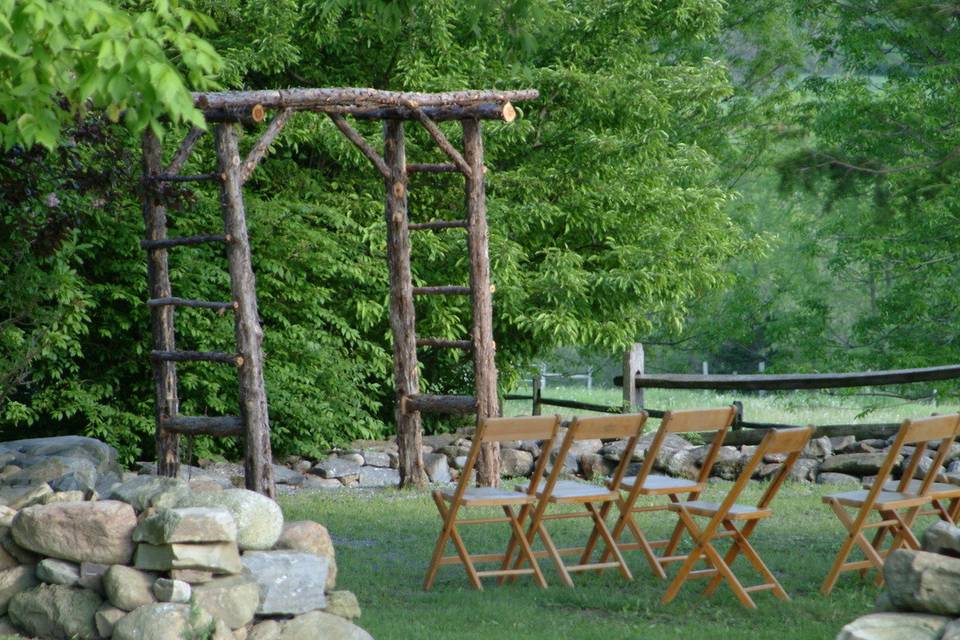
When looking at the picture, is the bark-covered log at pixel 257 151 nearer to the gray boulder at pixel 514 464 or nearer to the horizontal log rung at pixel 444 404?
the horizontal log rung at pixel 444 404

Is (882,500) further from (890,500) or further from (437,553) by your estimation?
(437,553)

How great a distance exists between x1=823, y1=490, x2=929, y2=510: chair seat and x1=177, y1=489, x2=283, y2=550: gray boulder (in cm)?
274

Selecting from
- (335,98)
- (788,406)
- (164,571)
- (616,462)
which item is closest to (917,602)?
(164,571)

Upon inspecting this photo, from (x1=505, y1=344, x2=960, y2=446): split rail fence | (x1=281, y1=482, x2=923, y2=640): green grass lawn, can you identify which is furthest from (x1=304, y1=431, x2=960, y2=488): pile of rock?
(x1=281, y1=482, x2=923, y2=640): green grass lawn

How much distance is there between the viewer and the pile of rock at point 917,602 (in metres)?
4.88

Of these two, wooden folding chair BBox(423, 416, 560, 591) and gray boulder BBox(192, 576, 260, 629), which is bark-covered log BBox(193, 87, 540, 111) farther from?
gray boulder BBox(192, 576, 260, 629)

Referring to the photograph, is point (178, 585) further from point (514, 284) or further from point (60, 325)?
point (514, 284)

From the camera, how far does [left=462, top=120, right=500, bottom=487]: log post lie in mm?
11211

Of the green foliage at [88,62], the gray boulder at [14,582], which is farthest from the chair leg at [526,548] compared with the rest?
the green foliage at [88,62]

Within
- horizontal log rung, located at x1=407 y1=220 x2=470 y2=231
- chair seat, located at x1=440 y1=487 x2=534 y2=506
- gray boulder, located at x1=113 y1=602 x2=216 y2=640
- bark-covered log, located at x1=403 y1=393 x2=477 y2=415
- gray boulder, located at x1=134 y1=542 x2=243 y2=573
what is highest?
horizontal log rung, located at x1=407 y1=220 x2=470 y2=231

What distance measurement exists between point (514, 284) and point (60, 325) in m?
4.69

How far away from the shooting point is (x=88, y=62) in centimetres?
462

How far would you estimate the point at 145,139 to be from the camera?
1055cm

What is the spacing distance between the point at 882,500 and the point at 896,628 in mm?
1802
